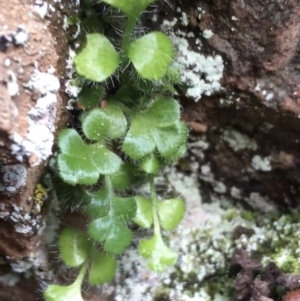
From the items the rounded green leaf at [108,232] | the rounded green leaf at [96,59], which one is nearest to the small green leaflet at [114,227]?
the rounded green leaf at [108,232]

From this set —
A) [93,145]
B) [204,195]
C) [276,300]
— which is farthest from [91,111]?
[276,300]

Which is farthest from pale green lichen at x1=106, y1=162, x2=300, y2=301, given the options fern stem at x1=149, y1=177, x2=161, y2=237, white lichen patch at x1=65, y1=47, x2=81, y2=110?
white lichen patch at x1=65, y1=47, x2=81, y2=110

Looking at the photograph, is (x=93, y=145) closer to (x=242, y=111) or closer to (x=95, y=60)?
(x=95, y=60)

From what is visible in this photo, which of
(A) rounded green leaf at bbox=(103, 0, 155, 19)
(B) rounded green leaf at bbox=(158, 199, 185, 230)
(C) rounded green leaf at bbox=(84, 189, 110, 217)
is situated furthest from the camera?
(B) rounded green leaf at bbox=(158, 199, 185, 230)

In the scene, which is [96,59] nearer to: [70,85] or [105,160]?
[70,85]

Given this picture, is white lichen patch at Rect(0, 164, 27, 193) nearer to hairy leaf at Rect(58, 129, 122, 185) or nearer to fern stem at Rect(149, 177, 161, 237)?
hairy leaf at Rect(58, 129, 122, 185)

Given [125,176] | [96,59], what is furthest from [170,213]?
[96,59]

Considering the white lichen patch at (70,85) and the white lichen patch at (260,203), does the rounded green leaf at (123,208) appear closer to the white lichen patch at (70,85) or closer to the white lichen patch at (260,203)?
the white lichen patch at (70,85)
